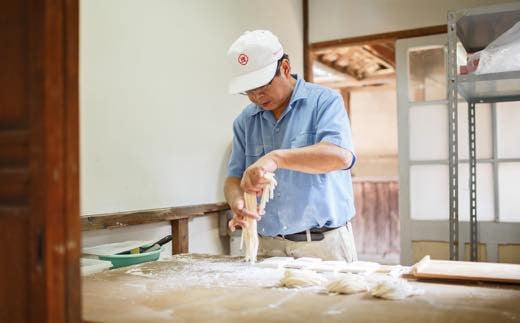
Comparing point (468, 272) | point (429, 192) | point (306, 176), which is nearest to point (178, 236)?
point (306, 176)

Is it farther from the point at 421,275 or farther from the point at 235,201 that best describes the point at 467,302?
the point at 235,201

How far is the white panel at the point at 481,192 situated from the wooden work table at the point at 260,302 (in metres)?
2.65

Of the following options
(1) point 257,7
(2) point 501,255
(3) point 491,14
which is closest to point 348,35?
(1) point 257,7

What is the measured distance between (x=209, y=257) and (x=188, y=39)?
58.7 inches

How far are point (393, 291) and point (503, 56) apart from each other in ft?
5.83

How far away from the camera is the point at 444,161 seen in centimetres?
→ 413

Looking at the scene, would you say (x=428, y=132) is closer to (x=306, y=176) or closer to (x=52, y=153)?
(x=306, y=176)

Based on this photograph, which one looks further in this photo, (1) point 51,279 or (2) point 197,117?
(2) point 197,117

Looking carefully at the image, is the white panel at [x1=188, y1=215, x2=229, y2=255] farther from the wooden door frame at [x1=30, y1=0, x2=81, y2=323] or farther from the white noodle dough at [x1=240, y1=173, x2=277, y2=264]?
the wooden door frame at [x1=30, y1=0, x2=81, y2=323]

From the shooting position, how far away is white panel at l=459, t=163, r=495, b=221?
394 centimetres

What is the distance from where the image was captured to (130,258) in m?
2.14

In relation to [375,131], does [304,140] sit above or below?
below

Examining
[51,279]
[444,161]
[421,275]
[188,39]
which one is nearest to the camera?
[51,279]

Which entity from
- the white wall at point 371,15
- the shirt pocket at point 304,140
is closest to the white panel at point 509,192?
the white wall at point 371,15
